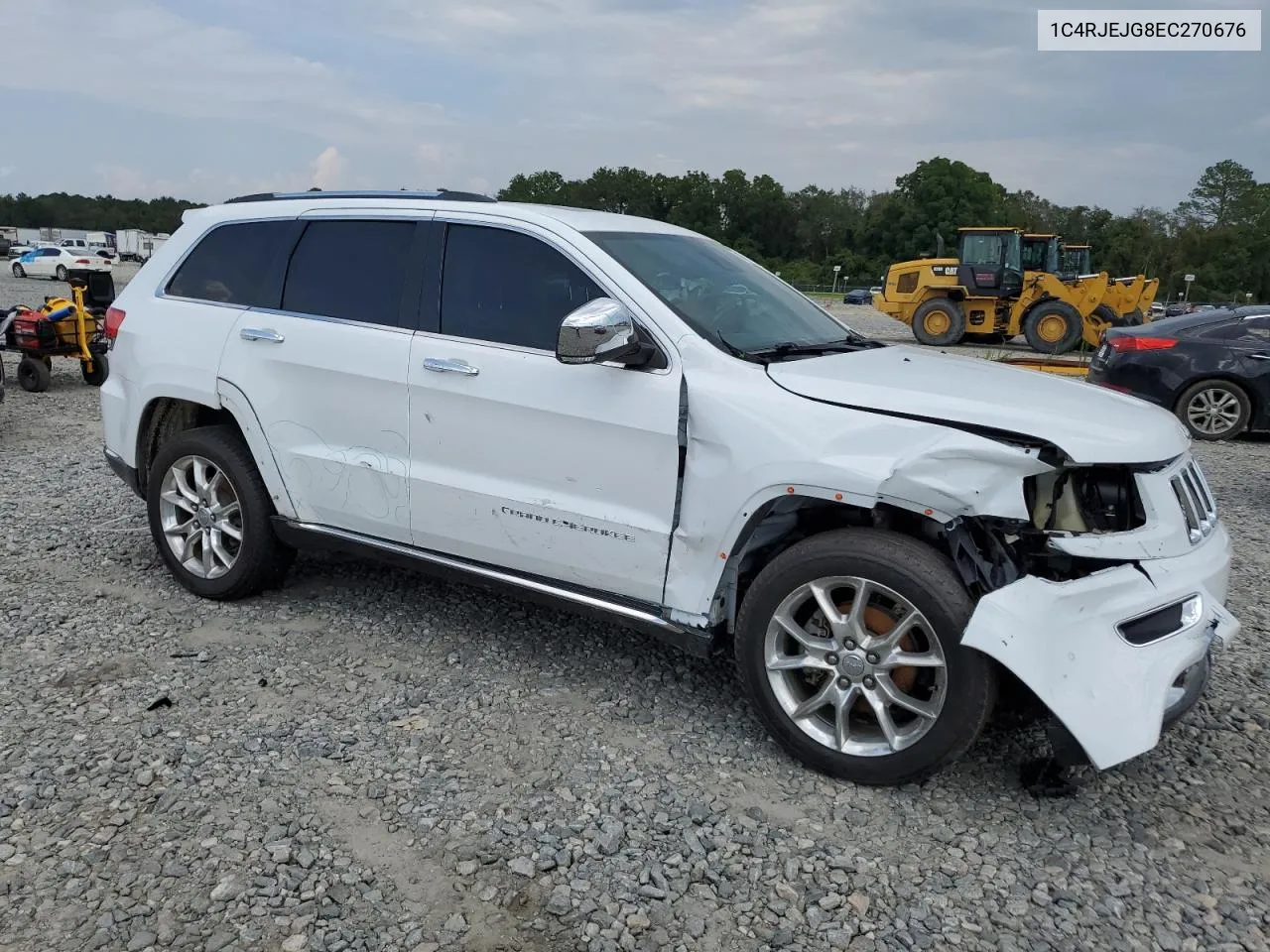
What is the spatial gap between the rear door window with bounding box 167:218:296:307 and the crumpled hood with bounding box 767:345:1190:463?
251 centimetres

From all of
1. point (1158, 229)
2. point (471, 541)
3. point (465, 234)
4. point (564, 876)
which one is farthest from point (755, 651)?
point (1158, 229)

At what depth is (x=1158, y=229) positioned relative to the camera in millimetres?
69688

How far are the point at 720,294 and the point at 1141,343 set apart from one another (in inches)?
316

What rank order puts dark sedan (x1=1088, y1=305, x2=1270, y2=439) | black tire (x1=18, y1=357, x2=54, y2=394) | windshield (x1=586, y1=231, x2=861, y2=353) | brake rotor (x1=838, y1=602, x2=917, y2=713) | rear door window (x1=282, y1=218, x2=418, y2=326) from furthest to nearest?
black tire (x1=18, y1=357, x2=54, y2=394)
dark sedan (x1=1088, y1=305, x2=1270, y2=439)
rear door window (x1=282, y1=218, x2=418, y2=326)
windshield (x1=586, y1=231, x2=861, y2=353)
brake rotor (x1=838, y1=602, x2=917, y2=713)

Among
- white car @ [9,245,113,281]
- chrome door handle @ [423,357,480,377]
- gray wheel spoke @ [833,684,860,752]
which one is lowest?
gray wheel spoke @ [833,684,860,752]

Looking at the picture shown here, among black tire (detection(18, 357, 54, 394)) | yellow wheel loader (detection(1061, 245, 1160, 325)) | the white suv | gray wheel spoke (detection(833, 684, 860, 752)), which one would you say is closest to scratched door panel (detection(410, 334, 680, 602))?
the white suv

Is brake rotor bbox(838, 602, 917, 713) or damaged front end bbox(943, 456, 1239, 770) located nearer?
damaged front end bbox(943, 456, 1239, 770)

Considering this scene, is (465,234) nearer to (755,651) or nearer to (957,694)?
(755,651)

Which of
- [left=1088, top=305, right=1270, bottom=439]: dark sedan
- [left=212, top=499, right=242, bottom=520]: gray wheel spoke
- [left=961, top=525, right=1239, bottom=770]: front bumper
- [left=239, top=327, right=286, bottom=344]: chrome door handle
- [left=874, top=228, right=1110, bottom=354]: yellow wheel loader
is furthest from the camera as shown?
[left=874, top=228, right=1110, bottom=354]: yellow wheel loader

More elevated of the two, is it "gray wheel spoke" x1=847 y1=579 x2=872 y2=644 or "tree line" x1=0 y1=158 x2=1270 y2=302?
"tree line" x1=0 y1=158 x2=1270 y2=302

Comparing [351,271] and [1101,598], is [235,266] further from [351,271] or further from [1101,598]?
[1101,598]

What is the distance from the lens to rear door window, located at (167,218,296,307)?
15.1ft

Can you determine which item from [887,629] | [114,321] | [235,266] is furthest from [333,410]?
[887,629]

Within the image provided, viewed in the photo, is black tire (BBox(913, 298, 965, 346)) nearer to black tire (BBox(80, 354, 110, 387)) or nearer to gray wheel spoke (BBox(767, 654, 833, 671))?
black tire (BBox(80, 354, 110, 387))
